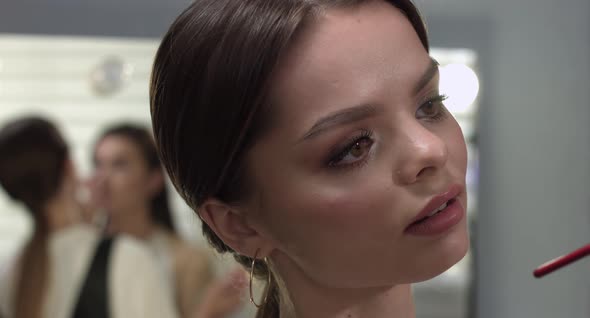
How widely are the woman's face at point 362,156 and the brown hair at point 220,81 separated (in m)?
0.02

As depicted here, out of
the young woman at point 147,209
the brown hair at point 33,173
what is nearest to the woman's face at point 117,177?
the young woman at point 147,209

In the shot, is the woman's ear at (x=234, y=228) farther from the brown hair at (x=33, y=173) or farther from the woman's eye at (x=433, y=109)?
the brown hair at (x=33, y=173)

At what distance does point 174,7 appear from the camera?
91.2 inches

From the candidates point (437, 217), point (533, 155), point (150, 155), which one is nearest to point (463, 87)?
point (533, 155)

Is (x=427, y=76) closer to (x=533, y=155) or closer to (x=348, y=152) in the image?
(x=348, y=152)

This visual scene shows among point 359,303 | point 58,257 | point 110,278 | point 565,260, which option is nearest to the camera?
point 565,260

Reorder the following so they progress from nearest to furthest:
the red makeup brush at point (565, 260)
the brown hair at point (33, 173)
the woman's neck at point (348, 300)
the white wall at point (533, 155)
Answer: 1. the red makeup brush at point (565, 260)
2. the woman's neck at point (348, 300)
3. the white wall at point (533, 155)
4. the brown hair at point (33, 173)

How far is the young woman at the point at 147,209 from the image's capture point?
88.9 inches

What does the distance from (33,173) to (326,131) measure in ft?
5.63

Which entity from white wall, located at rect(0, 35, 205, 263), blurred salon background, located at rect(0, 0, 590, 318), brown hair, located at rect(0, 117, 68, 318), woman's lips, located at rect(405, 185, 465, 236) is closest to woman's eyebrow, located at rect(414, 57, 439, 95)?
woman's lips, located at rect(405, 185, 465, 236)

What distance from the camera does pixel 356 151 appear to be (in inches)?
32.5

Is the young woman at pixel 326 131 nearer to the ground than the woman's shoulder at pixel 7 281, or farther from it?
farther from it

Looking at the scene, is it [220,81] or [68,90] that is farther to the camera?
[68,90]

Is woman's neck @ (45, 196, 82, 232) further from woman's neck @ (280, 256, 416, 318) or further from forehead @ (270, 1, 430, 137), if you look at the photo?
forehead @ (270, 1, 430, 137)
